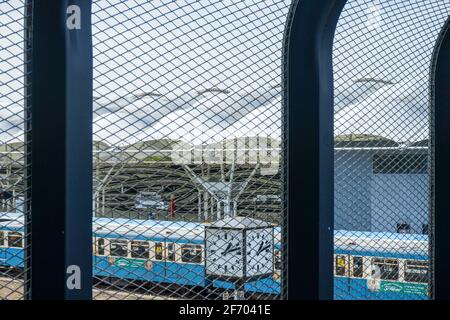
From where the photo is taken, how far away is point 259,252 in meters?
2.39

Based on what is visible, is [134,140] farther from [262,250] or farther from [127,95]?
[262,250]

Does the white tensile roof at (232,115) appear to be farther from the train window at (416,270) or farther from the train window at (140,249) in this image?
the train window at (416,270)

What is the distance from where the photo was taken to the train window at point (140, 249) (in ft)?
6.92

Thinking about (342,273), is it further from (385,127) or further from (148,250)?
(148,250)

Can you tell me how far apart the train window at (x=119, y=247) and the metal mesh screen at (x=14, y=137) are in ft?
1.23

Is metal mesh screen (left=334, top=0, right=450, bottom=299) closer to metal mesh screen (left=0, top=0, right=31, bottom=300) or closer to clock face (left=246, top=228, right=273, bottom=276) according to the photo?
clock face (left=246, top=228, right=273, bottom=276)

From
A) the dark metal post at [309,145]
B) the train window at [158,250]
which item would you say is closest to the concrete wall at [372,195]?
the dark metal post at [309,145]

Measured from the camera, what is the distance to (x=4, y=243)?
1.88m

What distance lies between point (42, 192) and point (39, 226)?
0.28 ft

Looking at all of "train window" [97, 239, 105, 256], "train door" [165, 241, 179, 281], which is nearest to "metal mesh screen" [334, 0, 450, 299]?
"train door" [165, 241, 179, 281]

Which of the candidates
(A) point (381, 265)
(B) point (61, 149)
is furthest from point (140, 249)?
(A) point (381, 265)

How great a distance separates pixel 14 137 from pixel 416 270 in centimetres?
223

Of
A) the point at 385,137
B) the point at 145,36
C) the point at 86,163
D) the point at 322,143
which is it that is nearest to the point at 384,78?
the point at 385,137

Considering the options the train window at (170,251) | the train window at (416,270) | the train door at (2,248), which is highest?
the train door at (2,248)
